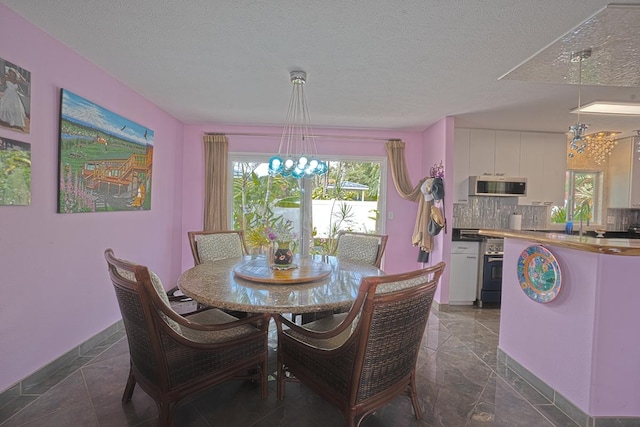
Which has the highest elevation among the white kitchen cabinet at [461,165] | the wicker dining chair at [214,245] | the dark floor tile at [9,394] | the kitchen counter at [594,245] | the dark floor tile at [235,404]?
the white kitchen cabinet at [461,165]

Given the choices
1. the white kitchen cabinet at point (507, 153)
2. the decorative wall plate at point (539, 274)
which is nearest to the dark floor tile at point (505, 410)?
the decorative wall plate at point (539, 274)

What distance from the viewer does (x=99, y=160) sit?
A: 261cm

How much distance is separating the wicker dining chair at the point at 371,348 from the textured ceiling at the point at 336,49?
4.92 ft

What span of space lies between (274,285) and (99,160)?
1.97 metres

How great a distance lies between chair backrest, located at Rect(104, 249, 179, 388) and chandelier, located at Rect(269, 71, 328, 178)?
4.40 feet

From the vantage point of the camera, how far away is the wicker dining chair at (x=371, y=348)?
1380 millimetres

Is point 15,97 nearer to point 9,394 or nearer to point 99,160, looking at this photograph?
point 99,160

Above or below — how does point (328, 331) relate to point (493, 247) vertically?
below

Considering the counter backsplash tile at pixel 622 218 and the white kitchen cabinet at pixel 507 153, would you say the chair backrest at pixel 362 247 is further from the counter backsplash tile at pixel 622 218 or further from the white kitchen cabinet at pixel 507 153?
the counter backsplash tile at pixel 622 218

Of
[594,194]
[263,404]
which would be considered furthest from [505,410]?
[594,194]

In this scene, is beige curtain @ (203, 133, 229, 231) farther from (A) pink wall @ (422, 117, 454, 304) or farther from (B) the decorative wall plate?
(B) the decorative wall plate

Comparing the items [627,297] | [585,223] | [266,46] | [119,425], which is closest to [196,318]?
[119,425]

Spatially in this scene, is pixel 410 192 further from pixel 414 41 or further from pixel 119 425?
pixel 119 425

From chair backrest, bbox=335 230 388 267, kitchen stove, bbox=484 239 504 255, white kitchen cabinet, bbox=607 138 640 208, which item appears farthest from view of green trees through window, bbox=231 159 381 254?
white kitchen cabinet, bbox=607 138 640 208
